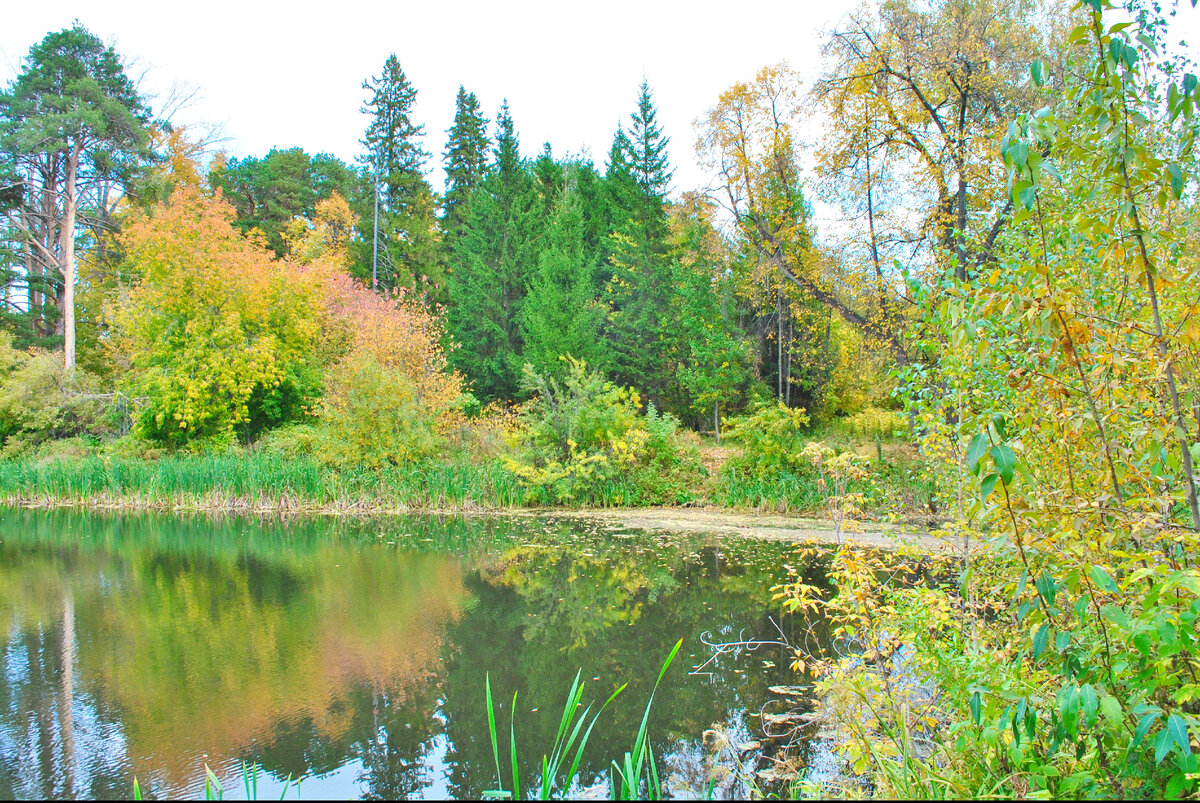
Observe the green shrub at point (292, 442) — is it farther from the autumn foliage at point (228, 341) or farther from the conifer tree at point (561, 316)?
the conifer tree at point (561, 316)

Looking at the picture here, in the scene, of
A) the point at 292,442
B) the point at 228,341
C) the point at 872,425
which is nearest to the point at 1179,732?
the point at 292,442

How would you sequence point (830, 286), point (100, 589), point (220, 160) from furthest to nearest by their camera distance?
point (220, 160) < point (830, 286) < point (100, 589)

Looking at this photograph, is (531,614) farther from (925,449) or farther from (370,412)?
(370,412)

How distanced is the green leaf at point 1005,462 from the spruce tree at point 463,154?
3080 cm

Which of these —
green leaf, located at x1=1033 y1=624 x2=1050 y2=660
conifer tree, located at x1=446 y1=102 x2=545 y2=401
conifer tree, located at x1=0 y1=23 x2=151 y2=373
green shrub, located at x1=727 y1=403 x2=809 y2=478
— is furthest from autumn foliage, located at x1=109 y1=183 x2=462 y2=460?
green leaf, located at x1=1033 y1=624 x2=1050 y2=660

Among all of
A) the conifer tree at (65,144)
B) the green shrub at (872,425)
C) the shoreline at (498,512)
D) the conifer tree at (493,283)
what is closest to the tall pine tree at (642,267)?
the conifer tree at (493,283)

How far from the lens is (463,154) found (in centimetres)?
3083

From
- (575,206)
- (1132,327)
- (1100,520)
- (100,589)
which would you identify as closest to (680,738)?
(1100,520)

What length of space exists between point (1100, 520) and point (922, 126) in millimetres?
11741

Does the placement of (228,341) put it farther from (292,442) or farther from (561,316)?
(561,316)

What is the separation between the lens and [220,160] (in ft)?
106

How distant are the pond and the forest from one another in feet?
3.52

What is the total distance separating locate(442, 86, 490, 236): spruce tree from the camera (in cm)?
3077

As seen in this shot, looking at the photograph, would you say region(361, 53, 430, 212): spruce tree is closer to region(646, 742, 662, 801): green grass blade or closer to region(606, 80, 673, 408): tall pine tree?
region(606, 80, 673, 408): tall pine tree
